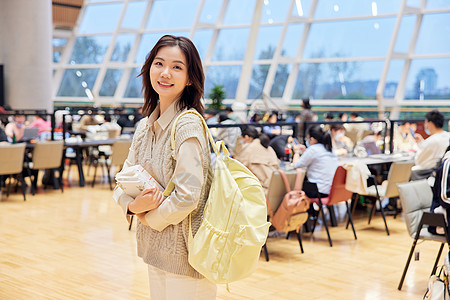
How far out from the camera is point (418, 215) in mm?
4199

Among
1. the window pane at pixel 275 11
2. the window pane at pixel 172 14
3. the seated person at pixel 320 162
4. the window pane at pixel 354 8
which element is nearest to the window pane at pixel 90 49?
the window pane at pixel 172 14

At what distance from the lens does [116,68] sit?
15.9 m

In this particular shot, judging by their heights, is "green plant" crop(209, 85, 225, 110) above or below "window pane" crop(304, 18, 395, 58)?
below

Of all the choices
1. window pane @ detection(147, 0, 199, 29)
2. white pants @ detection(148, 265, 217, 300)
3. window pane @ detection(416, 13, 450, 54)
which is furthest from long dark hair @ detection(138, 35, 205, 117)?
window pane @ detection(147, 0, 199, 29)

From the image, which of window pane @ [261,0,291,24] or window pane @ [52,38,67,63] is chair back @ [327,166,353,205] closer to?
window pane @ [261,0,291,24]

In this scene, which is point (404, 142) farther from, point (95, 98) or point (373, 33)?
point (95, 98)

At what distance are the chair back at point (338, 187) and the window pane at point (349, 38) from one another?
6.87 m

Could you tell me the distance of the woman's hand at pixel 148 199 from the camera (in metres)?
1.72

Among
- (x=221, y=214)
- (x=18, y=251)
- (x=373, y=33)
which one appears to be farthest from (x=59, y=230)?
(x=373, y=33)

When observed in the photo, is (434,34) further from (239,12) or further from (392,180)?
(392,180)

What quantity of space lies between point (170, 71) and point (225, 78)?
12.6 m

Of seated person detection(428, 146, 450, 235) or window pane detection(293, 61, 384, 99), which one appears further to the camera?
window pane detection(293, 61, 384, 99)

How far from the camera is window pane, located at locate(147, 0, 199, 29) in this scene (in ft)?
49.0

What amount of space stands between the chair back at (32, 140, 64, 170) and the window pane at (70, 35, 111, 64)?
8.81 metres
